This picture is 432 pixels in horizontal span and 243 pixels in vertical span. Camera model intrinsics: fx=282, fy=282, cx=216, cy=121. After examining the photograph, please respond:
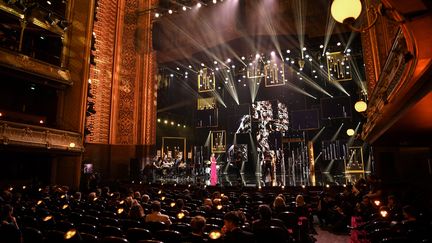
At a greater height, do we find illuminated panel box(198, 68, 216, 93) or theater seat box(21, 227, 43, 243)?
illuminated panel box(198, 68, 216, 93)

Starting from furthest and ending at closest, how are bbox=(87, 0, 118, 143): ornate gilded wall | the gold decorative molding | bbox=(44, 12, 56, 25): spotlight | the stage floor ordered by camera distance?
1. bbox=(87, 0, 118, 143): ornate gilded wall
2. the stage floor
3. bbox=(44, 12, 56, 25): spotlight
4. the gold decorative molding

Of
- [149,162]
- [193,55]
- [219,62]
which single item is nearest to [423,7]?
[149,162]

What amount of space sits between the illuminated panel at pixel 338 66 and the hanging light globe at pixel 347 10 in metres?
19.5

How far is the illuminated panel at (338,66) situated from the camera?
21.4 m

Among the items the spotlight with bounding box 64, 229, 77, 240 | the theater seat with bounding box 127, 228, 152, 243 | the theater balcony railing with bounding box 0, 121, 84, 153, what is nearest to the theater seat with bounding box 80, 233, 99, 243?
the spotlight with bounding box 64, 229, 77, 240

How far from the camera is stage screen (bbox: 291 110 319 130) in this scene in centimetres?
2292

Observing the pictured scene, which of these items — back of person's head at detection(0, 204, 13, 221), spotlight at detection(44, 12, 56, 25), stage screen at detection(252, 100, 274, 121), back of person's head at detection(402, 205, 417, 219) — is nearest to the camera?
back of person's head at detection(0, 204, 13, 221)

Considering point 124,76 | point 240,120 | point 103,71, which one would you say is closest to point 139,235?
point 103,71

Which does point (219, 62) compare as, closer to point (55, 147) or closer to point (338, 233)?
point (55, 147)

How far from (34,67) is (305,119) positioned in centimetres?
1895

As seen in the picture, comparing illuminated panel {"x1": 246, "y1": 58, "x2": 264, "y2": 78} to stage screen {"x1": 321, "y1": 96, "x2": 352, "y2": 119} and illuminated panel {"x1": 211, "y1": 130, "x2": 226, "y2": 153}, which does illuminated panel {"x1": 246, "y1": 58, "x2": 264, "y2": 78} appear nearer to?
stage screen {"x1": 321, "y1": 96, "x2": 352, "y2": 119}

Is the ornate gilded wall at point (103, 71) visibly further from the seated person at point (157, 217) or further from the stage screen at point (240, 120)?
the seated person at point (157, 217)

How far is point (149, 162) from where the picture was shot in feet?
62.0

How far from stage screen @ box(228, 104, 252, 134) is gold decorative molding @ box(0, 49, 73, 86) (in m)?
14.5
